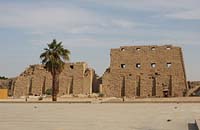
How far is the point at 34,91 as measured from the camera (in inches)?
2159

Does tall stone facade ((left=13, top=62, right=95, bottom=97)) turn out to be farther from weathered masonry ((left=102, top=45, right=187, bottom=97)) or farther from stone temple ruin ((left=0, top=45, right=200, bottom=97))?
weathered masonry ((left=102, top=45, right=187, bottom=97))

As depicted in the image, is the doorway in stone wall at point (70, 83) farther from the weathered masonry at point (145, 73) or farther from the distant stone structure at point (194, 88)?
the distant stone structure at point (194, 88)

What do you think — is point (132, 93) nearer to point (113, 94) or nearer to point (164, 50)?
point (113, 94)

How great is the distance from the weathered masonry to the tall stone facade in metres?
2.82

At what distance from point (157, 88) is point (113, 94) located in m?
6.12

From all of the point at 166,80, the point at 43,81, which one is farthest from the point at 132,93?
the point at 43,81

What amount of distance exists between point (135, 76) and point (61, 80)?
10731 mm

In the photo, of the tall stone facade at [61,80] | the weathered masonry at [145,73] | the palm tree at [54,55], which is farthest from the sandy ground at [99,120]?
the tall stone facade at [61,80]

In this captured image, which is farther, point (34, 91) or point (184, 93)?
point (34, 91)

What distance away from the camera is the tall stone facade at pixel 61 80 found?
169 ft

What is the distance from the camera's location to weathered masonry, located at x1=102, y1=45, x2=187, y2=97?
48406 millimetres

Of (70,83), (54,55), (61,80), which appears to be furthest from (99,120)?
(61,80)

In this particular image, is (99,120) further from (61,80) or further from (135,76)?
(61,80)

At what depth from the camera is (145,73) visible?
4956 cm
